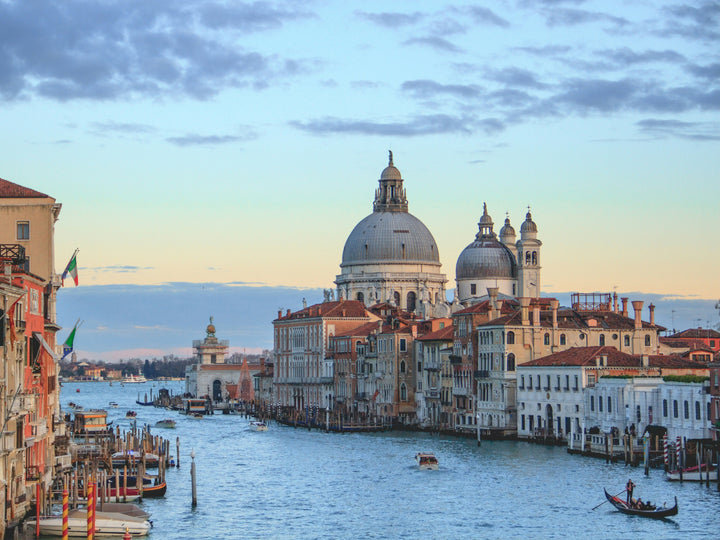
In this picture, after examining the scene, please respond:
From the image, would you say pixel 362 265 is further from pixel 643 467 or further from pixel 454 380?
pixel 643 467

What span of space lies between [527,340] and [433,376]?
40.7 feet

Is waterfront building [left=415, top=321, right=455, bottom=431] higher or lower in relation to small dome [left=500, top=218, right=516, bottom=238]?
lower

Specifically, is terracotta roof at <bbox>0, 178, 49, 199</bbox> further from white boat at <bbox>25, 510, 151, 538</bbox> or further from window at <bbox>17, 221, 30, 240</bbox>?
white boat at <bbox>25, 510, 151, 538</bbox>

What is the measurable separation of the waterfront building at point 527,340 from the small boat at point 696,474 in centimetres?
2334

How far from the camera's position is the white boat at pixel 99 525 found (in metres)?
33.5

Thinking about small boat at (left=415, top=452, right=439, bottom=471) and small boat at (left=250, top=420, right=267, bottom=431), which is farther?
→ small boat at (left=250, top=420, right=267, bottom=431)

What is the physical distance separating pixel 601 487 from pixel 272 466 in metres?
16.6

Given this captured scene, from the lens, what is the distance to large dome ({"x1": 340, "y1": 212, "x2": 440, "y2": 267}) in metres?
123

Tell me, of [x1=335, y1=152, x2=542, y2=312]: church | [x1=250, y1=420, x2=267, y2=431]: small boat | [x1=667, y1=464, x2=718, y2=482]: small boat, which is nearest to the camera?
[x1=667, y1=464, x2=718, y2=482]: small boat

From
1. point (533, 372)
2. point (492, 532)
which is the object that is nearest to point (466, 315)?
point (533, 372)

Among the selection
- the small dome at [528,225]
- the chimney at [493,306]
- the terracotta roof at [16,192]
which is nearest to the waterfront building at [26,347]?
the terracotta roof at [16,192]

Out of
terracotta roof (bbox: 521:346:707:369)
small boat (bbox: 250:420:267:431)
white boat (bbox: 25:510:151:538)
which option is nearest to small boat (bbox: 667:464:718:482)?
terracotta roof (bbox: 521:346:707:369)

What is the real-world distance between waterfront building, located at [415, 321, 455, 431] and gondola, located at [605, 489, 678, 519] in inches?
1480

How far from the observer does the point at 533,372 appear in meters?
68.9
